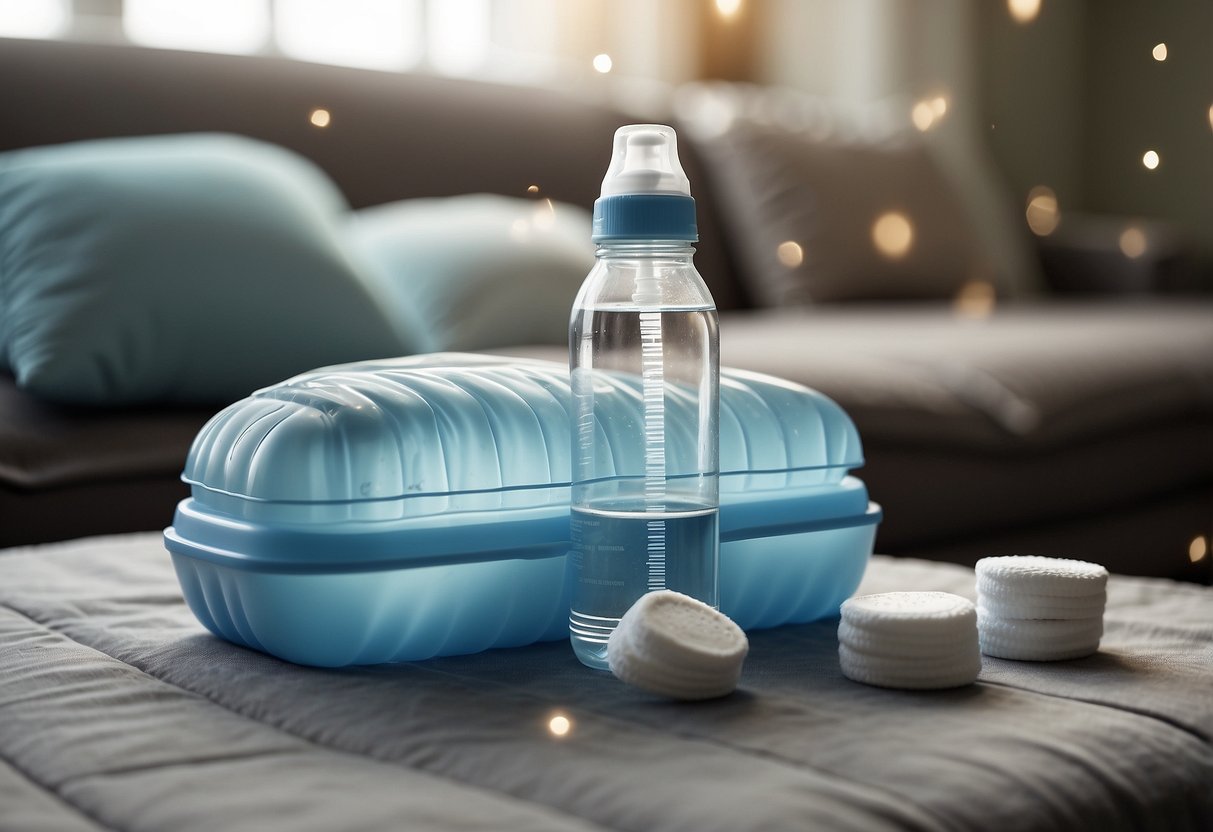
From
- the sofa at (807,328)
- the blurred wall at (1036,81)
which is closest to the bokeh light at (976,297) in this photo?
the sofa at (807,328)

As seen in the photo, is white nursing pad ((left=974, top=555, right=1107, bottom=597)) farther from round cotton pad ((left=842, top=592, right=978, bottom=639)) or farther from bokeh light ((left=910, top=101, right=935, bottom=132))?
bokeh light ((left=910, top=101, right=935, bottom=132))

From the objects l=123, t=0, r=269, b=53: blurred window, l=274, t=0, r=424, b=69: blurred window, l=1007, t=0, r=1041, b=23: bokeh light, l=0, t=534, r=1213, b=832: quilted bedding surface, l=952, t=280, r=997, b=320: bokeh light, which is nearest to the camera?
l=0, t=534, r=1213, b=832: quilted bedding surface

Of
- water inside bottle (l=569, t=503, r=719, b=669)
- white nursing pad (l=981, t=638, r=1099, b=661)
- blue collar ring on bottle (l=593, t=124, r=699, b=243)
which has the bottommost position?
white nursing pad (l=981, t=638, r=1099, b=661)

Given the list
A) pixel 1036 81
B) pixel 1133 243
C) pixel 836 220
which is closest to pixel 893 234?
pixel 836 220

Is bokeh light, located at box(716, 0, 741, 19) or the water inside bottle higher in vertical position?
bokeh light, located at box(716, 0, 741, 19)

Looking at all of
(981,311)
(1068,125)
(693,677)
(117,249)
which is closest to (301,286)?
(117,249)

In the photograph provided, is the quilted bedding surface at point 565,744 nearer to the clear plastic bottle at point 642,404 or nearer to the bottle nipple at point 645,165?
→ the clear plastic bottle at point 642,404

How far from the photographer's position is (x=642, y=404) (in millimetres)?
634

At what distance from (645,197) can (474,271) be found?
1.09m

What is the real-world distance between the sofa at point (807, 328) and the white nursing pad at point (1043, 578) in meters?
0.87

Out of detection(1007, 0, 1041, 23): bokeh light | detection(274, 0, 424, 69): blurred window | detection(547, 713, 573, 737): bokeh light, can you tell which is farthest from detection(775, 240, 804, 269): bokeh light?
detection(547, 713, 573, 737): bokeh light

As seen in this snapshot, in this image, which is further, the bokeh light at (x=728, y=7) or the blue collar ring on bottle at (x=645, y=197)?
the bokeh light at (x=728, y=7)

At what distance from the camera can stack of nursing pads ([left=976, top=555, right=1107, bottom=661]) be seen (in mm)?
613

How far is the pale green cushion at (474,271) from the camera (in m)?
1.60
